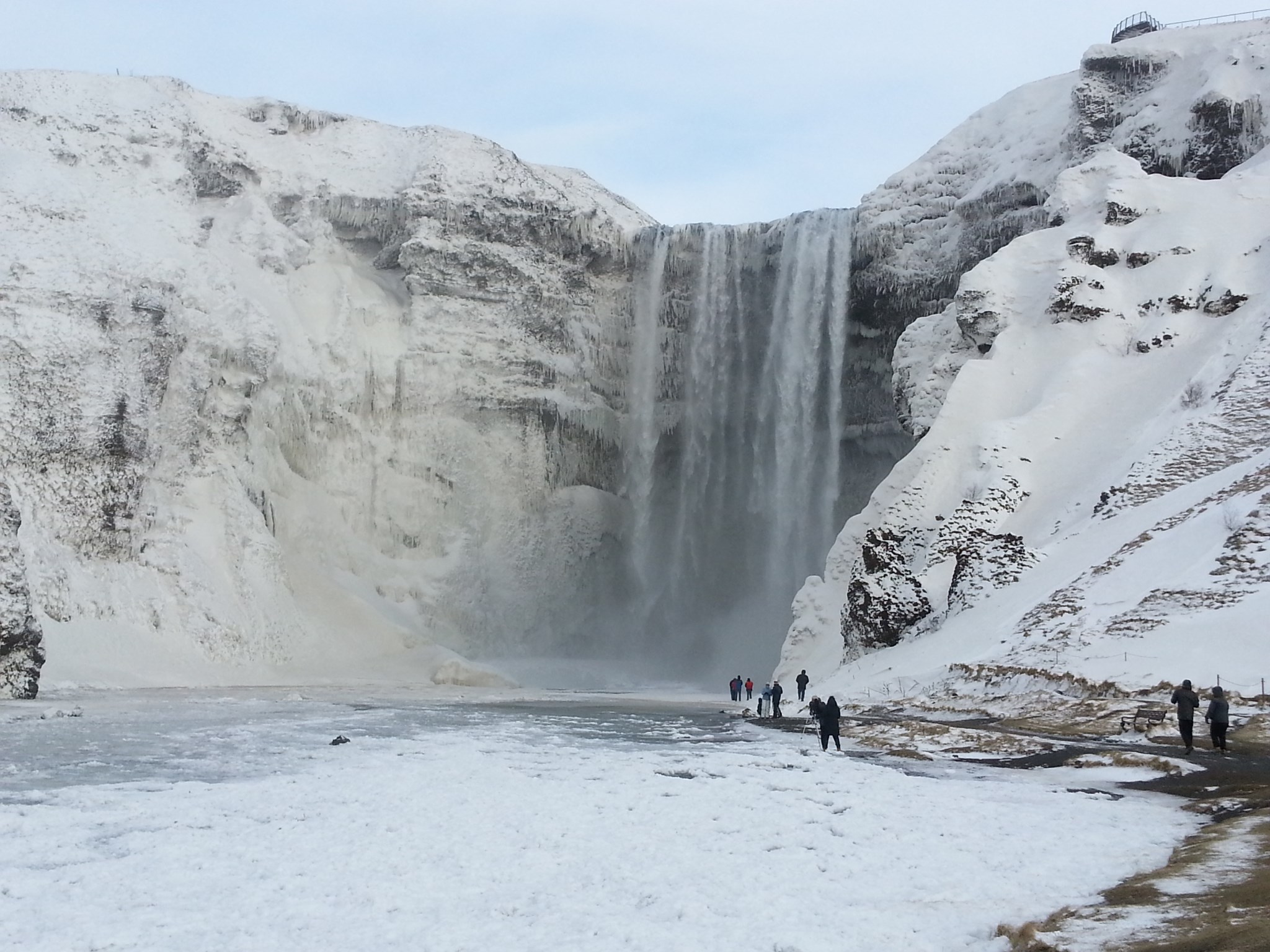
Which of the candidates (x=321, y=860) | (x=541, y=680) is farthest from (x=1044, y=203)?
(x=321, y=860)

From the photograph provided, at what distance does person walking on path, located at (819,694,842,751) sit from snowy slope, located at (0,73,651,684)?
82.9 feet

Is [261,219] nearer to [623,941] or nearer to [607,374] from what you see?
[607,374]

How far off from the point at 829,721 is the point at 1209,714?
575 centimetres

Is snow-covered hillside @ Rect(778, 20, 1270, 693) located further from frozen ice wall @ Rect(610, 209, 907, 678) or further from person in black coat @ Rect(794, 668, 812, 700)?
frozen ice wall @ Rect(610, 209, 907, 678)

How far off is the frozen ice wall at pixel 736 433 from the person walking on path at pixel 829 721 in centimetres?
3044

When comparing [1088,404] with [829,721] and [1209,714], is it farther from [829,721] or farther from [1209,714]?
[1209,714]

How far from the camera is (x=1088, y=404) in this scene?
36.6 meters

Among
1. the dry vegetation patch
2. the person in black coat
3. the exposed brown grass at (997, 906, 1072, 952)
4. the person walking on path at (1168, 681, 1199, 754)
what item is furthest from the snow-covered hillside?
the exposed brown grass at (997, 906, 1072, 952)

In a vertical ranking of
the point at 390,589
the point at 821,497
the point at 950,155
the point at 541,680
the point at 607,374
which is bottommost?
the point at 541,680

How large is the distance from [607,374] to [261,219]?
1577 centimetres

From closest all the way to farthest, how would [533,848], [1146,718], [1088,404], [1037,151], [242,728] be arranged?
[533,848]
[1146,718]
[242,728]
[1088,404]
[1037,151]

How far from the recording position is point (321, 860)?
1095 cm

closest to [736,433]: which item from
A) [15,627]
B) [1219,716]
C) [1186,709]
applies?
[15,627]

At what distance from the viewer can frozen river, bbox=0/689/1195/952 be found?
8977mm
